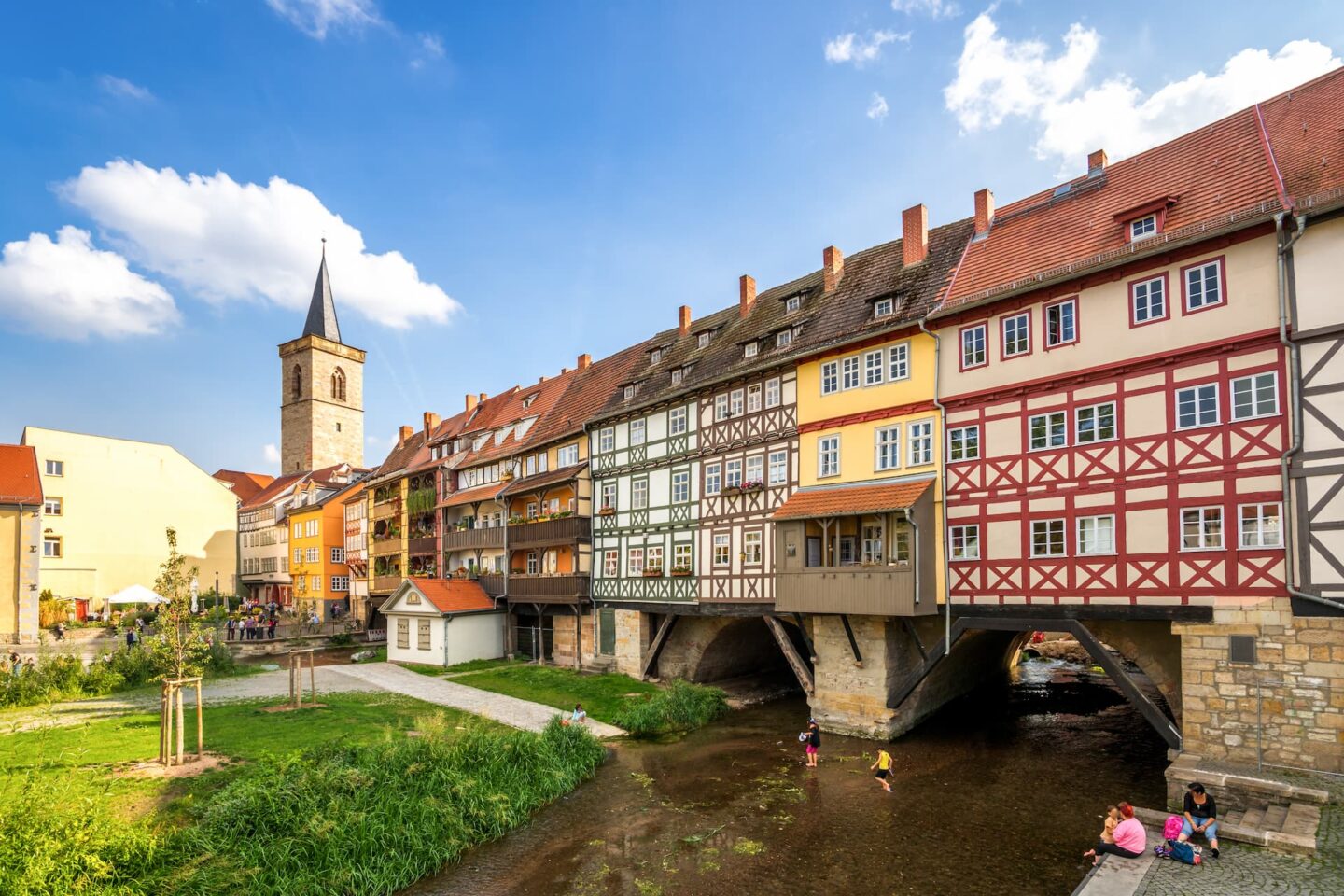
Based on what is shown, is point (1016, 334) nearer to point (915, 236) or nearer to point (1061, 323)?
point (1061, 323)

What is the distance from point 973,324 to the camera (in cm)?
1852

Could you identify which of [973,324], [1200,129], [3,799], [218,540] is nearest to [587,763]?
[3,799]

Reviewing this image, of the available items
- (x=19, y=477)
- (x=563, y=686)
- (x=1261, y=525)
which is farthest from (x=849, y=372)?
(x=19, y=477)

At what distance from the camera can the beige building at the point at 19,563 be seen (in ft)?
98.8

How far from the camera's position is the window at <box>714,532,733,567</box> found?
78.4 feet

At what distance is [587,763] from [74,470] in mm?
42070

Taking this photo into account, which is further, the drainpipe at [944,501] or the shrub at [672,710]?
the shrub at [672,710]

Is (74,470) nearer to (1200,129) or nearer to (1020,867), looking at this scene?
(1020,867)

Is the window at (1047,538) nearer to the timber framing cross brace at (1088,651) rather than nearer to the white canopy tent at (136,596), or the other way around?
the timber framing cross brace at (1088,651)

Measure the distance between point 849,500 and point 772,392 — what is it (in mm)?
4943

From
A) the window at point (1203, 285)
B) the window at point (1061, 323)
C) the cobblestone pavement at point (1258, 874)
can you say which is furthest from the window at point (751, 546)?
the cobblestone pavement at point (1258, 874)

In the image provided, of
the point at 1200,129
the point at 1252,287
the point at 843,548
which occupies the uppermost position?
the point at 1200,129

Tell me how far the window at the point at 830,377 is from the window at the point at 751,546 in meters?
4.78

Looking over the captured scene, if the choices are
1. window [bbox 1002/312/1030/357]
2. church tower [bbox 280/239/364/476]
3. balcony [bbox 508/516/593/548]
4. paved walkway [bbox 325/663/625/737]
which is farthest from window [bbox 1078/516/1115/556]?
church tower [bbox 280/239/364/476]
